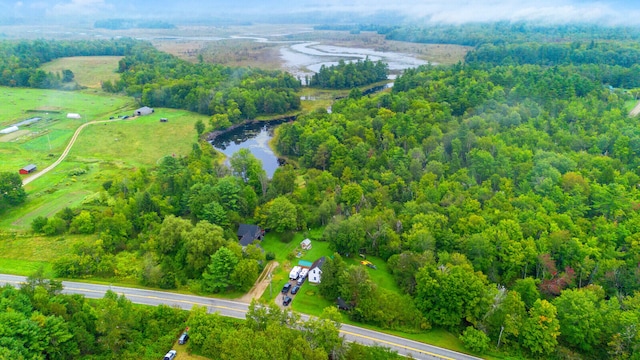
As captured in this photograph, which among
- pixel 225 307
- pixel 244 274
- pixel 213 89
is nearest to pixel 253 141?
pixel 213 89

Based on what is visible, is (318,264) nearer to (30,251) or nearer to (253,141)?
(30,251)

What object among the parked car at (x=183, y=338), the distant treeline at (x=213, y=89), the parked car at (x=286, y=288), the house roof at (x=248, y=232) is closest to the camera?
the parked car at (x=183, y=338)

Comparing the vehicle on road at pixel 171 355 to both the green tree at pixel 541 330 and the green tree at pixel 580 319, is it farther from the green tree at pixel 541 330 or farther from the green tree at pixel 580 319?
the green tree at pixel 580 319

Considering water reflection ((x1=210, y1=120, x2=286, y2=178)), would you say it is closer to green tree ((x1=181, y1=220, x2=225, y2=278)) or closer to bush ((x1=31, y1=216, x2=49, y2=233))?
green tree ((x1=181, y1=220, x2=225, y2=278))

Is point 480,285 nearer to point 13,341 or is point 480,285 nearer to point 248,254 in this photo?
point 248,254

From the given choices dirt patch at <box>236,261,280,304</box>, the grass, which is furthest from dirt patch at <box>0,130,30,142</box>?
dirt patch at <box>236,261,280,304</box>

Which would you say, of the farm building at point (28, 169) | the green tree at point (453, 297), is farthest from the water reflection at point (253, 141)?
the green tree at point (453, 297)
